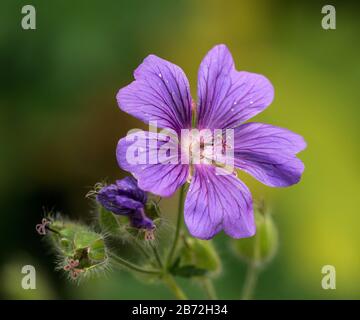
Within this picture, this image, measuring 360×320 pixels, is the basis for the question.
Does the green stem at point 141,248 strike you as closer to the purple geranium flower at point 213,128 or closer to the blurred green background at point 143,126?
the purple geranium flower at point 213,128

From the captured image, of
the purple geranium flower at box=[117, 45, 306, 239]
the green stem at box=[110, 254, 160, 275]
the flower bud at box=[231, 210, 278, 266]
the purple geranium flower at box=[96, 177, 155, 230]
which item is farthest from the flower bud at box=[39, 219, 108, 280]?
the flower bud at box=[231, 210, 278, 266]

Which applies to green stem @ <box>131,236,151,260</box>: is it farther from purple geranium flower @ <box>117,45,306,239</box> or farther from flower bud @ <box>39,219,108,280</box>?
purple geranium flower @ <box>117,45,306,239</box>

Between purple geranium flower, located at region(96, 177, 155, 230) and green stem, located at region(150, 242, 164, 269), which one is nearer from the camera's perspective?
purple geranium flower, located at region(96, 177, 155, 230)

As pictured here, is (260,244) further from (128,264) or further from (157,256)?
(128,264)

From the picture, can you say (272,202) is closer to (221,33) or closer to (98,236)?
(221,33)

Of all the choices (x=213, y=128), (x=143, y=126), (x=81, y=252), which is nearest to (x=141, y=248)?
(x=81, y=252)

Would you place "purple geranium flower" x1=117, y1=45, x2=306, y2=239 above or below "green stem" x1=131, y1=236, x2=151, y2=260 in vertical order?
above
